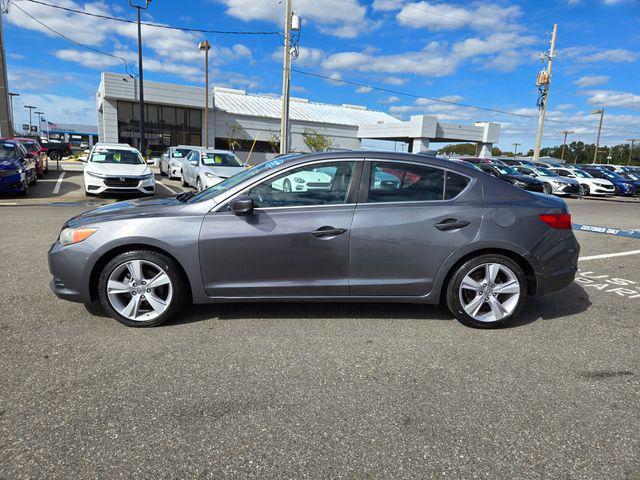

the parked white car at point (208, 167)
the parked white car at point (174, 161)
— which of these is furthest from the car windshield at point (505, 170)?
the parked white car at point (174, 161)

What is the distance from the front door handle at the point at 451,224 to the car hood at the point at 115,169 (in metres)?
10.8

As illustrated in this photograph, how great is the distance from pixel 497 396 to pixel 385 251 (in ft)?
4.64

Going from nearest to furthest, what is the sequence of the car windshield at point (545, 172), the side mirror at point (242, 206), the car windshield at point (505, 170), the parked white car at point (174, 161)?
1. the side mirror at point (242, 206)
2. the parked white car at point (174, 161)
3. the car windshield at point (505, 170)
4. the car windshield at point (545, 172)

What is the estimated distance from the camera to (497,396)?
290cm

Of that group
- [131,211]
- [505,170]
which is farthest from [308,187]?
[505,170]

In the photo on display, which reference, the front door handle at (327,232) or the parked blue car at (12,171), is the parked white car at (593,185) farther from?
the parked blue car at (12,171)

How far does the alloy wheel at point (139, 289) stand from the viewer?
371 centimetres

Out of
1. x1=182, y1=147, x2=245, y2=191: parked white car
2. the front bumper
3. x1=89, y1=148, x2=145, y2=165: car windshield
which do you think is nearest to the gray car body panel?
the front bumper

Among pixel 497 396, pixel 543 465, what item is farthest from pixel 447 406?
pixel 543 465

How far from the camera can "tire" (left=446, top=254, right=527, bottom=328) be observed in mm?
3910

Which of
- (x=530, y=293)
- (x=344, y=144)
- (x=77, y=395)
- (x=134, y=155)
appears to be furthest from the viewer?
(x=344, y=144)

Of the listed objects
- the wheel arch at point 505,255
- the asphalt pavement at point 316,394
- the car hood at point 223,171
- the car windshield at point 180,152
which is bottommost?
the asphalt pavement at point 316,394

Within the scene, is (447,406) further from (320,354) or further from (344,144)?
(344,144)

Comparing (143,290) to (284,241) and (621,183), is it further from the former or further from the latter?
(621,183)
